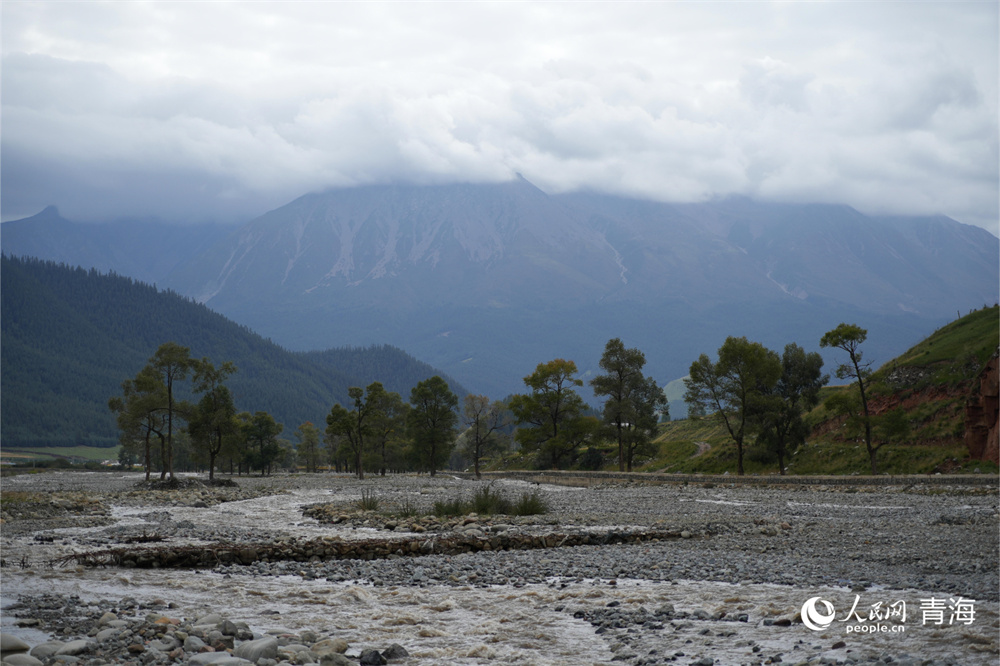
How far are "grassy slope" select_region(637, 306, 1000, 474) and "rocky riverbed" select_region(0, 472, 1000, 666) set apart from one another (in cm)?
2875

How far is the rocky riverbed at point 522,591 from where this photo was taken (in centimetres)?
1014

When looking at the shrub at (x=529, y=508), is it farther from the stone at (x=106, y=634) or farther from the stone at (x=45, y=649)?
the stone at (x=45, y=649)

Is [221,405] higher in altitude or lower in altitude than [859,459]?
higher

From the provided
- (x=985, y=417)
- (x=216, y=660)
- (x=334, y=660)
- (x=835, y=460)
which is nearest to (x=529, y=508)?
(x=334, y=660)

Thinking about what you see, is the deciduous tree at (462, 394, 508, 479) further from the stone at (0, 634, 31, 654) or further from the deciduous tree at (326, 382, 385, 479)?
the stone at (0, 634, 31, 654)

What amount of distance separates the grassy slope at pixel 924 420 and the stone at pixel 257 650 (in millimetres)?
50031

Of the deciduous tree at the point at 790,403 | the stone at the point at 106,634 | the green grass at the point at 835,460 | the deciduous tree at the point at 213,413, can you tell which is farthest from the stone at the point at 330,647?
the deciduous tree at the point at 213,413

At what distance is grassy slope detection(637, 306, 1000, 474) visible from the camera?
53.7 m

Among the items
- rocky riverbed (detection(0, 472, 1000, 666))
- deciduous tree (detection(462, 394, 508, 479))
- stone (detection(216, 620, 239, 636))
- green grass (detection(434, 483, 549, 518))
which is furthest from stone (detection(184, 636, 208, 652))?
deciduous tree (detection(462, 394, 508, 479))

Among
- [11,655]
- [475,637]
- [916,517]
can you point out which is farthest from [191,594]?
[916,517]

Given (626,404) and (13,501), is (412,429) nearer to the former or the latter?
(626,404)

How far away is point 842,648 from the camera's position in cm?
991

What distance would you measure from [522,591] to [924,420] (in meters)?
54.2

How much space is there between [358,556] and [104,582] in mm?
6069
